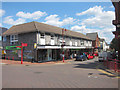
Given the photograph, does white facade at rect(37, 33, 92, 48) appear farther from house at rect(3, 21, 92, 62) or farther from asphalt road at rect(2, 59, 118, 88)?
asphalt road at rect(2, 59, 118, 88)

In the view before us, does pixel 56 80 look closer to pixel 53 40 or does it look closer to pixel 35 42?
pixel 35 42

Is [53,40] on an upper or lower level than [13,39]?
lower

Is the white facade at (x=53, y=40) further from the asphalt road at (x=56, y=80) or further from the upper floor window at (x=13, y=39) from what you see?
the asphalt road at (x=56, y=80)

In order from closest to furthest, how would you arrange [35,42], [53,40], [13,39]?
[35,42] → [53,40] → [13,39]

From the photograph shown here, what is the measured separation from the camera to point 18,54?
23.6 meters

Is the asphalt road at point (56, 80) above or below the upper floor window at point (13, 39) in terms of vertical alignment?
below

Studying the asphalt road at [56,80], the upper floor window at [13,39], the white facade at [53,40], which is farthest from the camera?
the upper floor window at [13,39]

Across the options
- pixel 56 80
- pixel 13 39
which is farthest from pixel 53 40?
pixel 56 80

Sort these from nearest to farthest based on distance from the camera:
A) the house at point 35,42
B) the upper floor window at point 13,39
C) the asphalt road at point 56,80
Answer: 1. the asphalt road at point 56,80
2. the house at point 35,42
3. the upper floor window at point 13,39

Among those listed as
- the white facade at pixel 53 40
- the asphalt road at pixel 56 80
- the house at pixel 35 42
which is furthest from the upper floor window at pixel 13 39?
the asphalt road at pixel 56 80

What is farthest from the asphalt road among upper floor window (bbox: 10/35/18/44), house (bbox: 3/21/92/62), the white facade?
upper floor window (bbox: 10/35/18/44)

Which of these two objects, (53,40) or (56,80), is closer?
(56,80)

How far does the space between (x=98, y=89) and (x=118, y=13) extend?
39.2 feet

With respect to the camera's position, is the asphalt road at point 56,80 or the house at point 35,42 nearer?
the asphalt road at point 56,80
